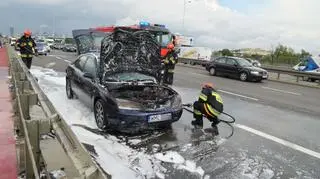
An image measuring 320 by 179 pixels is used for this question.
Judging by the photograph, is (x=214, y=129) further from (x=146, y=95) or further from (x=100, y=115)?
(x=100, y=115)

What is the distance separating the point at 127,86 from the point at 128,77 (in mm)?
485

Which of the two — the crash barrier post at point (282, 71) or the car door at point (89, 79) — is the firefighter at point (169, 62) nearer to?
the car door at point (89, 79)

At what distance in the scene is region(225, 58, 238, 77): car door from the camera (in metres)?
20.9

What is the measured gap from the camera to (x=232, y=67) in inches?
834

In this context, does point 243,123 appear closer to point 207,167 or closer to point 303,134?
point 303,134

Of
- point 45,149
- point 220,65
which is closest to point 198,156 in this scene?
point 45,149

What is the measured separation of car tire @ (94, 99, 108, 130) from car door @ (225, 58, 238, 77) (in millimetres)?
14980

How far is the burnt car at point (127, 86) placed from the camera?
650 cm

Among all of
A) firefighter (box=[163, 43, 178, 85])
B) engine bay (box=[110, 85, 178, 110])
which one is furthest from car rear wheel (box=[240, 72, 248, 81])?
engine bay (box=[110, 85, 178, 110])

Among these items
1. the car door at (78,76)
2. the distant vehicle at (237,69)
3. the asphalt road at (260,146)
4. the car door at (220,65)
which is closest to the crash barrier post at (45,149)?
the asphalt road at (260,146)

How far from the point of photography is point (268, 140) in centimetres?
693

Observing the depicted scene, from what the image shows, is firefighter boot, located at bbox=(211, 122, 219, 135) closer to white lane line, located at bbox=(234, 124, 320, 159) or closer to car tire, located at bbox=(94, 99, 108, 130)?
white lane line, located at bbox=(234, 124, 320, 159)

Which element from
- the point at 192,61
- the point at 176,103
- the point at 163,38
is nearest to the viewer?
the point at 176,103

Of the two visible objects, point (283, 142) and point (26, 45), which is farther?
point (26, 45)
